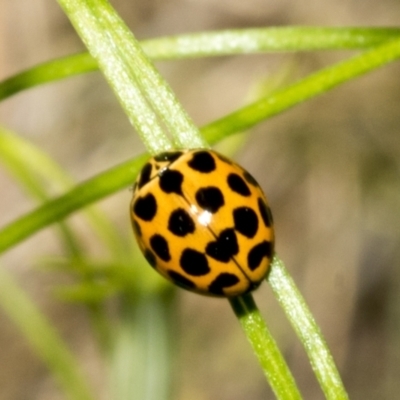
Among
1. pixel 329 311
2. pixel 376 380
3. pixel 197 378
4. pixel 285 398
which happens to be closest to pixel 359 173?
pixel 329 311

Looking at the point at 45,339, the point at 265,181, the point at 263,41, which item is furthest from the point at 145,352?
the point at 265,181

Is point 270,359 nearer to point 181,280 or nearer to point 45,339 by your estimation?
point 181,280

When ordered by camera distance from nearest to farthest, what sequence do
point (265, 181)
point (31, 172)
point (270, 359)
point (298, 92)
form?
1. point (270, 359)
2. point (298, 92)
3. point (31, 172)
4. point (265, 181)

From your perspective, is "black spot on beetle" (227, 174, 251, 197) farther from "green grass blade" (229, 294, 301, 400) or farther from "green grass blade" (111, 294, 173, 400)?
"green grass blade" (111, 294, 173, 400)

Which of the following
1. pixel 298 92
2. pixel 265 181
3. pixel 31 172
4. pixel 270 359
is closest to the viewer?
pixel 270 359

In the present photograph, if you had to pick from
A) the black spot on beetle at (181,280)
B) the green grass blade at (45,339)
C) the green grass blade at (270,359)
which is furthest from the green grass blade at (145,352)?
the green grass blade at (270,359)

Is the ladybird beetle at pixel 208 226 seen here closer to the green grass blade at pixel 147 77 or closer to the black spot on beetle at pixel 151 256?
the black spot on beetle at pixel 151 256

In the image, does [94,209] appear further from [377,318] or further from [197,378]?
[377,318]
